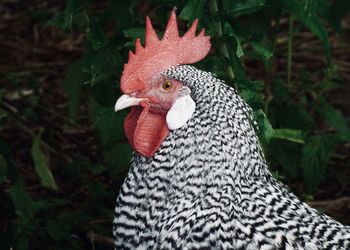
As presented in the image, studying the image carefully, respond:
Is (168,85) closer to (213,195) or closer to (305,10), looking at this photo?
(213,195)

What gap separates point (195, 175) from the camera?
377 cm

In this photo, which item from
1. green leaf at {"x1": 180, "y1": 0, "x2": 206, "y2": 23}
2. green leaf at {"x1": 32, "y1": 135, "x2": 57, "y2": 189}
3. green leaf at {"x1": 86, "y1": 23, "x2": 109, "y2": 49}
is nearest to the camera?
green leaf at {"x1": 180, "y1": 0, "x2": 206, "y2": 23}

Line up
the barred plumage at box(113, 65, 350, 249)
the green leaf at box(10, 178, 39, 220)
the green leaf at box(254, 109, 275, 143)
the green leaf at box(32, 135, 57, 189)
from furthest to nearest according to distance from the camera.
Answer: the green leaf at box(32, 135, 57, 189), the green leaf at box(10, 178, 39, 220), the green leaf at box(254, 109, 275, 143), the barred plumage at box(113, 65, 350, 249)

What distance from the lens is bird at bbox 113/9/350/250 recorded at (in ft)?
12.0

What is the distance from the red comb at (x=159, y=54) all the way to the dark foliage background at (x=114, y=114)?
0.36ft

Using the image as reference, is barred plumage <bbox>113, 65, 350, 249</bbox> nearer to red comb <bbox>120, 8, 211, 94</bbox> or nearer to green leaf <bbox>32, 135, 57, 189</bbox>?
red comb <bbox>120, 8, 211, 94</bbox>

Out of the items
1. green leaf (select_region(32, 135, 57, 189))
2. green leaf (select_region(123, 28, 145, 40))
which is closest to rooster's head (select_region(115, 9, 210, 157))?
green leaf (select_region(123, 28, 145, 40))

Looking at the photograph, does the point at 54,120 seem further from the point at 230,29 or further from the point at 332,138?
the point at 230,29

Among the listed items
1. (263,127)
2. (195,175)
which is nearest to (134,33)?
(263,127)

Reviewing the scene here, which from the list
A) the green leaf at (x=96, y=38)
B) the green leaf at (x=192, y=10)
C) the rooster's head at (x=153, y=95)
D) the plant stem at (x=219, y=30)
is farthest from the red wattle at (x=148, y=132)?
the green leaf at (x=96, y=38)

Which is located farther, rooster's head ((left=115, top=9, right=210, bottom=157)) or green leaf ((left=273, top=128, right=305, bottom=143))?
green leaf ((left=273, top=128, right=305, bottom=143))

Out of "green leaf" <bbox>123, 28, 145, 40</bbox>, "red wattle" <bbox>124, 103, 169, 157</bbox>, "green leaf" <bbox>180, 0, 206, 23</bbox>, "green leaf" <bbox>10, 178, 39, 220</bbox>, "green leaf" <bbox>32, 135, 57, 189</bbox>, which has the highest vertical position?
"green leaf" <bbox>180, 0, 206, 23</bbox>

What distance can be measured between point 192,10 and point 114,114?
0.92m

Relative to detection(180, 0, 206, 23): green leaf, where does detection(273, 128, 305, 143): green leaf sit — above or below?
below
